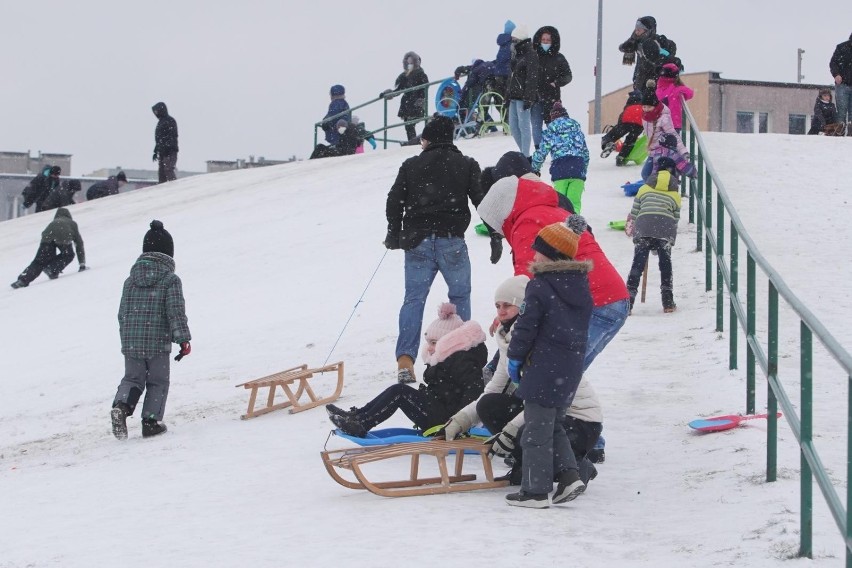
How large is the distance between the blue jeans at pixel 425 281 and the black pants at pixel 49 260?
979cm

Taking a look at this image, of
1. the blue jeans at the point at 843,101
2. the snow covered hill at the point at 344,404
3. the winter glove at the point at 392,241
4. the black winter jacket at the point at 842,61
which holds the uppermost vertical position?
the black winter jacket at the point at 842,61

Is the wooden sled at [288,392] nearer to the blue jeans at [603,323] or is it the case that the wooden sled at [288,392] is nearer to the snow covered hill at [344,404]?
the snow covered hill at [344,404]

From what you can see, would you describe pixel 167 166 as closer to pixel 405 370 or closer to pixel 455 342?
pixel 405 370

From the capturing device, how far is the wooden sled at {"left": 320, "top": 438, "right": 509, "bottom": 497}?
18.5ft

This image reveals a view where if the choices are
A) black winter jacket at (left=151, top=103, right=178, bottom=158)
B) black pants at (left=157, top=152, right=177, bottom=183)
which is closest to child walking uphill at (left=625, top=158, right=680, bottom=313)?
black winter jacket at (left=151, top=103, right=178, bottom=158)

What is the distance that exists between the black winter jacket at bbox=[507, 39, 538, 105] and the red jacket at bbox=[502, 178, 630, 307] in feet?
30.4

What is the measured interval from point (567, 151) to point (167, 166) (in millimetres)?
14758

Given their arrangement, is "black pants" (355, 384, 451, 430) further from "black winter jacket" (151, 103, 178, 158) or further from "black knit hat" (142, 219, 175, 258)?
"black winter jacket" (151, 103, 178, 158)

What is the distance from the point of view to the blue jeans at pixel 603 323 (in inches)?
233

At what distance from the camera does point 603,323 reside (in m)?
5.92

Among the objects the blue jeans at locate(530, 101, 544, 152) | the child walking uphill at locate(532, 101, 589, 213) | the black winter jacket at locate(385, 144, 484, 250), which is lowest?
the black winter jacket at locate(385, 144, 484, 250)

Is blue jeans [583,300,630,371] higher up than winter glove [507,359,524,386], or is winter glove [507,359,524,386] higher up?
blue jeans [583,300,630,371]

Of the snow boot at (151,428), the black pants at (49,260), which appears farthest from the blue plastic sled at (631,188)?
the snow boot at (151,428)

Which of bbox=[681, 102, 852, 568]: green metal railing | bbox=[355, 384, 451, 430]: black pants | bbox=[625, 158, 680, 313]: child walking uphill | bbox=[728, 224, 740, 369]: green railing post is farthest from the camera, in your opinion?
bbox=[625, 158, 680, 313]: child walking uphill
